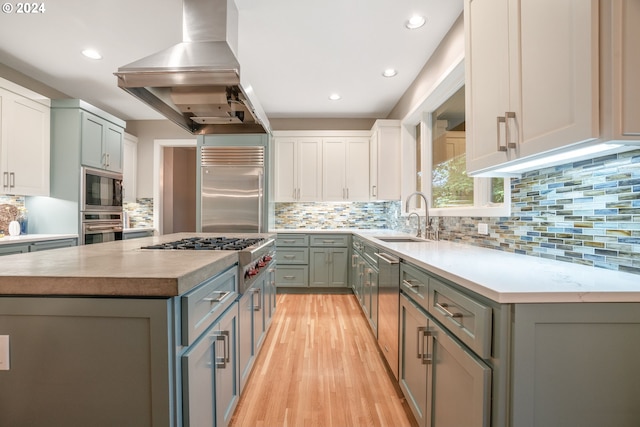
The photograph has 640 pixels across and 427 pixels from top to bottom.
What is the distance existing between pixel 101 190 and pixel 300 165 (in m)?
2.59

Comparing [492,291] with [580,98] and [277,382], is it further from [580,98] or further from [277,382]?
[277,382]

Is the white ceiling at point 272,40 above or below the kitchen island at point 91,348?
above

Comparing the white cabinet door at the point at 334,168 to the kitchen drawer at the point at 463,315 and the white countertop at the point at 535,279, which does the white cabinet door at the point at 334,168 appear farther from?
the kitchen drawer at the point at 463,315

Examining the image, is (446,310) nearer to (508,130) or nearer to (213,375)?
(508,130)

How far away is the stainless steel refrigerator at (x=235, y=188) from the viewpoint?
4062mm

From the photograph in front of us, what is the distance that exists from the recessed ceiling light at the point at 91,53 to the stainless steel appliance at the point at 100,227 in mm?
1694

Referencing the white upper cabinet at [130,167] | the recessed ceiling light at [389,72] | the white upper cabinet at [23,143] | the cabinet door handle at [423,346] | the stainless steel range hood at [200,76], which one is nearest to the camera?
the cabinet door handle at [423,346]

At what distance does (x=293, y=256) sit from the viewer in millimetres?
4176

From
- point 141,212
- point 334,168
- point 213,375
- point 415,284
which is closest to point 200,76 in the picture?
point 213,375

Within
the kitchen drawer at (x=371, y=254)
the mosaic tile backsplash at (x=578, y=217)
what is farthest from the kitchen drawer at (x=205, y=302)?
the mosaic tile backsplash at (x=578, y=217)

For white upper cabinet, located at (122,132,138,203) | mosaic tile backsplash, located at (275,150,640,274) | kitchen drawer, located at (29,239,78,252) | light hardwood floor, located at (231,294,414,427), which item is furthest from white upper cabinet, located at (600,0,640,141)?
white upper cabinet, located at (122,132,138,203)

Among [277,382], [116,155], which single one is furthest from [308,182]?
[277,382]

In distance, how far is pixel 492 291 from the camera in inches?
35.6

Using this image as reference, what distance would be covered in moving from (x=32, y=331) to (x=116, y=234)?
3630 millimetres
